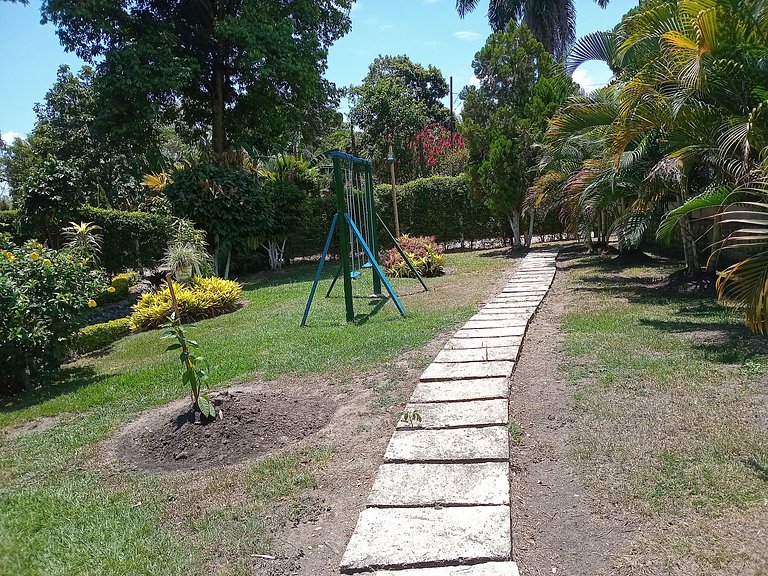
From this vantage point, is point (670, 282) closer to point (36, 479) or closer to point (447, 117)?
point (36, 479)

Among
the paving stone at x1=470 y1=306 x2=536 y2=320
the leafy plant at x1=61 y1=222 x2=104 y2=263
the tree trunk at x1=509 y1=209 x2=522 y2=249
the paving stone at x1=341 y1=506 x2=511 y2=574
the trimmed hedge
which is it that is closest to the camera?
the paving stone at x1=341 y1=506 x2=511 y2=574

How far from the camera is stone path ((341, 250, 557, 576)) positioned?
2.40 meters

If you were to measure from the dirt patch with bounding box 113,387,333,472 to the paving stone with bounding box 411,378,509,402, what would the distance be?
0.76 m

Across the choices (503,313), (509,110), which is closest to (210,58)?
(509,110)

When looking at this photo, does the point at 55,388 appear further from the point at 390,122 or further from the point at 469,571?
the point at 390,122

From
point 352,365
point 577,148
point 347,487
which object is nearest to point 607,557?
point 347,487

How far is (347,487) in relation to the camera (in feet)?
10.4

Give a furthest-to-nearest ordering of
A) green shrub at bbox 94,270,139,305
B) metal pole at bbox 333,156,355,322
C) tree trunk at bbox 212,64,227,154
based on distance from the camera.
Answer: tree trunk at bbox 212,64,227,154, green shrub at bbox 94,270,139,305, metal pole at bbox 333,156,355,322

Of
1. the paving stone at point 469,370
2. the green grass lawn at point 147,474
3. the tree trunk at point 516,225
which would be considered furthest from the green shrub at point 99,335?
the tree trunk at point 516,225

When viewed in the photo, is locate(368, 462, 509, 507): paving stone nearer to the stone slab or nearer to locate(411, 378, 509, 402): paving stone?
locate(411, 378, 509, 402): paving stone

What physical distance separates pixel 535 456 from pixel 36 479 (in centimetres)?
A: 330

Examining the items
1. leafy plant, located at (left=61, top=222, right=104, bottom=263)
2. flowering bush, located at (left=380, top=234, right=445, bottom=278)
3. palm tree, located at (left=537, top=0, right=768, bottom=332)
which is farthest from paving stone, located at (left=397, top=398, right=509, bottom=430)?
leafy plant, located at (left=61, top=222, right=104, bottom=263)

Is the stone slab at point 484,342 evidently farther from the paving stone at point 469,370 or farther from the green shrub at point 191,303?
the green shrub at point 191,303

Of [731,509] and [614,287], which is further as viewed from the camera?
[614,287]
